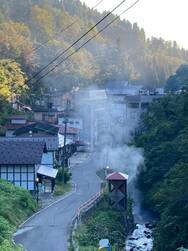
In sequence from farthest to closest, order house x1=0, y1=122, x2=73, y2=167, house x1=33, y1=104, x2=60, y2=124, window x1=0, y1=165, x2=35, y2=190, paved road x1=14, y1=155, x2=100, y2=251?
house x1=33, y1=104, x2=60, y2=124 < house x1=0, y1=122, x2=73, y2=167 < window x1=0, y1=165, x2=35, y2=190 < paved road x1=14, y1=155, x2=100, y2=251

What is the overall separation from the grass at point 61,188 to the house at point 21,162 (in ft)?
4.64

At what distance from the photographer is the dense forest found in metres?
16.8

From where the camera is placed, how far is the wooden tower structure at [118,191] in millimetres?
22375

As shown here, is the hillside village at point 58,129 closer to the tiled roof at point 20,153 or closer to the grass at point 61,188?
the tiled roof at point 20,153

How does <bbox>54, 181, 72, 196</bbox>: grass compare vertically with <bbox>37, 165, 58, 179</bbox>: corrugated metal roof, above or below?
below

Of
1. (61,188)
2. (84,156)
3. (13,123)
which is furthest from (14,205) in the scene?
(84,156)

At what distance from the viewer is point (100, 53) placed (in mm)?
72625

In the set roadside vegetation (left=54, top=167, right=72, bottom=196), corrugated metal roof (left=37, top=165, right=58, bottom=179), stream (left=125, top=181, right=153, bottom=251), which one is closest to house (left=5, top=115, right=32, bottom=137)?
roadside vegetation (left=54, top=167, right=72, bottom=196)

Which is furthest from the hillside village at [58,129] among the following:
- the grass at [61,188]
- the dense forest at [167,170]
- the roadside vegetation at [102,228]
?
the dense forest at [167,170]

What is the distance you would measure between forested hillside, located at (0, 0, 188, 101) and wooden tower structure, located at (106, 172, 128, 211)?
53.4ft

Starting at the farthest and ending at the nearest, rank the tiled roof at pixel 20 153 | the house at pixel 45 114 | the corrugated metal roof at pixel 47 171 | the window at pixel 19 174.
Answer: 1. the house at pixel 45 114
2. the corrugated metal roof at pixel 47 171
3. the window at pixel 19 174
4. the tiled roof at pixel 20 153

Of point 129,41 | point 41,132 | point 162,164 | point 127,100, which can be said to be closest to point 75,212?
point 162,164

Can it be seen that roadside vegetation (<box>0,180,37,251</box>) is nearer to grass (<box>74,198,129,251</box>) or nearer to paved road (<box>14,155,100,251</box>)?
paved road (<box>14,155,100,251</box>)

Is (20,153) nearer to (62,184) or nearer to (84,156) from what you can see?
(62,184)
